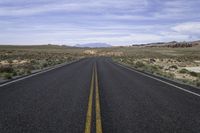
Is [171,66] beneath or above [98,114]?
beneath

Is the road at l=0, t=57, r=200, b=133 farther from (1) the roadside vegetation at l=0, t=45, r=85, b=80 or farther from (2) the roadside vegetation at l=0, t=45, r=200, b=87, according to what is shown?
(1) the roadside vegetation at l=0, t=45, r=85, b=80

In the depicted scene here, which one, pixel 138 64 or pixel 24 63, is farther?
pixel 24 63

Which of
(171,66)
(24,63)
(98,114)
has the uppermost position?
(98,114)

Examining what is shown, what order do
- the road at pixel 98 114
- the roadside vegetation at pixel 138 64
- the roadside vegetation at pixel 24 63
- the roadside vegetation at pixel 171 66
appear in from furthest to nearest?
1. the roadside vegetation at pixel 171 66
2. the roadside vegetation at pixel 138 64
3. the roadside vegetation at pixel 24 63
4. the road at pixel 98 114

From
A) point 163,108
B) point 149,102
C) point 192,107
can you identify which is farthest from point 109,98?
point 192,107

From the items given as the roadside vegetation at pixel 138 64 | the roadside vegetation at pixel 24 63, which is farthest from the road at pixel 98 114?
the roadside vegetation at pixel 24 63

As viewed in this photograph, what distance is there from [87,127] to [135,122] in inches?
50.9

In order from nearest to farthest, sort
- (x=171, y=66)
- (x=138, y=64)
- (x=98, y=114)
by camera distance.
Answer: (x=98, y=114) < (x=138, y=64) < (x=171, y=66)

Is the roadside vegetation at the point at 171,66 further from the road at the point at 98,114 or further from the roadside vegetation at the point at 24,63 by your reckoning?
the roadside vegetation at the point at 24,63

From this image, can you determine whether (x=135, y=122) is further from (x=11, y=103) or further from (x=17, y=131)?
(x=11, y=103)

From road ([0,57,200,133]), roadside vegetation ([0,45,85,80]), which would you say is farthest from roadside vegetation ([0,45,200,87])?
road ([0,57,200,133])

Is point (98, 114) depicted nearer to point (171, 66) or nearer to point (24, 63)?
point (24, 63)

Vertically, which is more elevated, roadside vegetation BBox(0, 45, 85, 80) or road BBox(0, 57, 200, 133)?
road BBox(0, 57, 200, 133)

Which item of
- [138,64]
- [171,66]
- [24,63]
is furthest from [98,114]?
[171,66]
